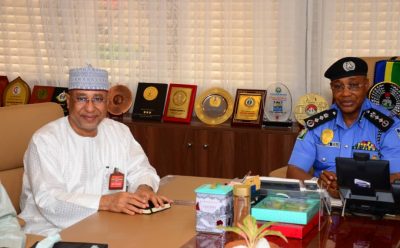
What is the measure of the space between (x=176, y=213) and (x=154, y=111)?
265 cm

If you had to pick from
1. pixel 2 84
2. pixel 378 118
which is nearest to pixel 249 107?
pixel 378 118

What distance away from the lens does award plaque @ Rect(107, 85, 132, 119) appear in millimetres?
5543

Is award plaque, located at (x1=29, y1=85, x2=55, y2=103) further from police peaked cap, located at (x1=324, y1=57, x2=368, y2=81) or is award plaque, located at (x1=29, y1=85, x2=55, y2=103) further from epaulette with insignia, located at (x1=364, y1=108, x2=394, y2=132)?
epaulette with insignia, located at (x1=364, y1=108, x2=394, y2=132)

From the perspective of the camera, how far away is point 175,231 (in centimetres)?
261

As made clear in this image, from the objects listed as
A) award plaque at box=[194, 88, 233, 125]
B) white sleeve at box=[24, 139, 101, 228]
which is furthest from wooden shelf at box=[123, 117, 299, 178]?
white sleeve at box=[24, 139, 101, 228]

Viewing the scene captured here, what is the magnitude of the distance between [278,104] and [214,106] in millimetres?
531

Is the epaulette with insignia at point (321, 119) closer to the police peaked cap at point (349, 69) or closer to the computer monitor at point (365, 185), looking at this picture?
the police peaked cap at point (349, 69)

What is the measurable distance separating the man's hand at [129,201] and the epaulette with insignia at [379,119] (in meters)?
1.40

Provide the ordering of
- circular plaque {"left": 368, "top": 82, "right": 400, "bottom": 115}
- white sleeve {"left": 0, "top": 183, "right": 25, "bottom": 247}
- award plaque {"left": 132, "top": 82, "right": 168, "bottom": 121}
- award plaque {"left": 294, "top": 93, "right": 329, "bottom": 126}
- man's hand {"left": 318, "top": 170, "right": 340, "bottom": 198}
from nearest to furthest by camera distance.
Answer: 1. white sleeve {"left": 0, "top": 183, "right": 25, "bottom": 247}
2. man's hand {"left": 318, "top": 170, "right": 340, "bottom": 198}
3. circular plaque {"left": 368, "top": 82, "right": 400, "bottom": 115}
4. award plaque {"left": 294, "top": 93, "right": 329, "bottom": 126}
5. award plaque {"left": 132, "top": 82, "right": 168, "bottom": 121}

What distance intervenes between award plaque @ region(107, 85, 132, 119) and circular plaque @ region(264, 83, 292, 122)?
1.20 meters

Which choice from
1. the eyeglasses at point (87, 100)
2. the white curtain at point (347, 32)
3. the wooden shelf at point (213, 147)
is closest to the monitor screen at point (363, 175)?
the eyeglasses at point (87, 100)

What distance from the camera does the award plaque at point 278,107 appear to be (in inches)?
203

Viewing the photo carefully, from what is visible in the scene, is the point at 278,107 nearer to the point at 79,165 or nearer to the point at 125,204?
the point at 79,165

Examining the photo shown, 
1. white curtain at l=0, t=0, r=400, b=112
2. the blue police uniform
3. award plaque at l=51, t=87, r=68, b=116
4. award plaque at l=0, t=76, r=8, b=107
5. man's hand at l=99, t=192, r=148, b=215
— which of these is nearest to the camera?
man's hand at l=99, t=192, r=148, b=215
